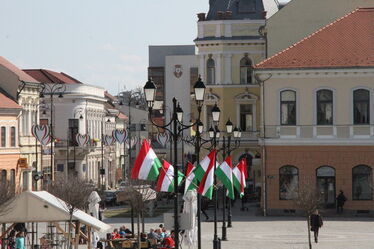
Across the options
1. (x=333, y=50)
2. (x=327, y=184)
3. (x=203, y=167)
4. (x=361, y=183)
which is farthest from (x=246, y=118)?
(x=203, y=167)

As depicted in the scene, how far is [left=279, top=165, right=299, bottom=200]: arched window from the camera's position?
62031mm

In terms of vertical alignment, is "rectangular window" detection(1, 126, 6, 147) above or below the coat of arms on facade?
below

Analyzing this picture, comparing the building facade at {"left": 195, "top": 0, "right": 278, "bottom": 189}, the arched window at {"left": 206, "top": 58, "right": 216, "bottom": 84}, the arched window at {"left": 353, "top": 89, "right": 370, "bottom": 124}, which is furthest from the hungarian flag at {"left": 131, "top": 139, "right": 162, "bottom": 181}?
the arched window at {"left": 206, "top": 58, "right": 216, "bottom": 84}

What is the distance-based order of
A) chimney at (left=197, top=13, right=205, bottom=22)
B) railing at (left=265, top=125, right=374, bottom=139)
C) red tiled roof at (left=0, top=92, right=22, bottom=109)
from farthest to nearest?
chimney at (left=197, top=13, right=205, bottom=22), red tiled roof at (left=0, top=92, right=22, bottom=109), railing at (left=265, top=125, right=374, bottom=139)

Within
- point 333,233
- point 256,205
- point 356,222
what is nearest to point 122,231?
point 333,233

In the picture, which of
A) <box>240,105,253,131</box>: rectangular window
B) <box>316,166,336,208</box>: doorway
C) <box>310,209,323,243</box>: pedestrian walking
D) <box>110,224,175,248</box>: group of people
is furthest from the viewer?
<box>240,105,253,131</box>: rectangular window

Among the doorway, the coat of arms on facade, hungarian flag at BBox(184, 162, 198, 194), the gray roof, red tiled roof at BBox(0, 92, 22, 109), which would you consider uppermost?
the gray roof

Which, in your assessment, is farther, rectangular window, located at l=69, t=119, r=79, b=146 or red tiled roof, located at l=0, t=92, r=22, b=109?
rectangular window, located at l=69, t=119, r=79, b=146

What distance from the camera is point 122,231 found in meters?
45.8

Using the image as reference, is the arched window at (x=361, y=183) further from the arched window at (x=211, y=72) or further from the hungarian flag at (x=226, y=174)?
the arched window at (x=211, y=72)

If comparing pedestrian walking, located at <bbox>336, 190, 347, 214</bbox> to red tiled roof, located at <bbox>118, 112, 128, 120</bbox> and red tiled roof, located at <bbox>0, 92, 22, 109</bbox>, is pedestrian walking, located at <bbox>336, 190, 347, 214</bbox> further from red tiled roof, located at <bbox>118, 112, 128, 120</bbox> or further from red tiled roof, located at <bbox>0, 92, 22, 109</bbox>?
red tiled roof, located at <bbox>118, 112, 128, 120</bbox>

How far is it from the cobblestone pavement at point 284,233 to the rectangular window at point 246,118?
52.8 ft

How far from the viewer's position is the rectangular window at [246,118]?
79.9 meters

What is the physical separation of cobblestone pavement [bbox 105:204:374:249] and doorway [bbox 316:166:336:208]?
173cm
